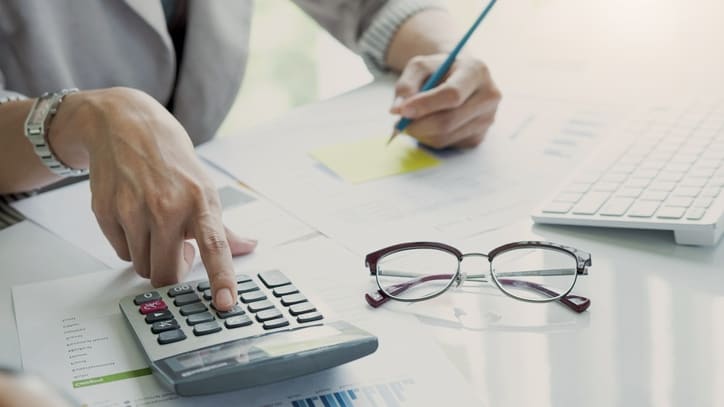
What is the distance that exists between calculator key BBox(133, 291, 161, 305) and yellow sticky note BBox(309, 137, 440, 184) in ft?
1.03

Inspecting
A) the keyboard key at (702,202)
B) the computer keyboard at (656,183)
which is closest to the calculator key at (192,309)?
the computer keyboard at (656,183)

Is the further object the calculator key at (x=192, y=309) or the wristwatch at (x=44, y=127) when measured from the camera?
the wristwatch at (x=44, y=127)

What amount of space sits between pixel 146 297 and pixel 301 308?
12cm

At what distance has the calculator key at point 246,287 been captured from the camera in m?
0.69

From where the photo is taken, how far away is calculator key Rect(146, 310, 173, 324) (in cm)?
65

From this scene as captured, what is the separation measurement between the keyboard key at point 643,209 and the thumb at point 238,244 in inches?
13.2

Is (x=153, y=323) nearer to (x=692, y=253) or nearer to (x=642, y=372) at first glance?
(x=642, y=372)

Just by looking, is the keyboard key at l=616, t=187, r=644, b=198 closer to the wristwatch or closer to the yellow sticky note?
the yellow sticky note

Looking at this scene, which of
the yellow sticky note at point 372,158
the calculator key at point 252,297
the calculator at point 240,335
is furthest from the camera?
the yellow sticky note at point 372,158

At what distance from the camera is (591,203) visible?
33.3 inches

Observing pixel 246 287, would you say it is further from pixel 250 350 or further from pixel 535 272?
pixel 535 272

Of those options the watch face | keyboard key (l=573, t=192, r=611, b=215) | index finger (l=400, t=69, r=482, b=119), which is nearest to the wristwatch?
the watch face

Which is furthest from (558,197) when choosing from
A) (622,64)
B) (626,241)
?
(622,64)

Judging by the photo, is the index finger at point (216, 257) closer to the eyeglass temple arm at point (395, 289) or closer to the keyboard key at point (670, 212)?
the eyeglass temple arm at point (395, 289)
